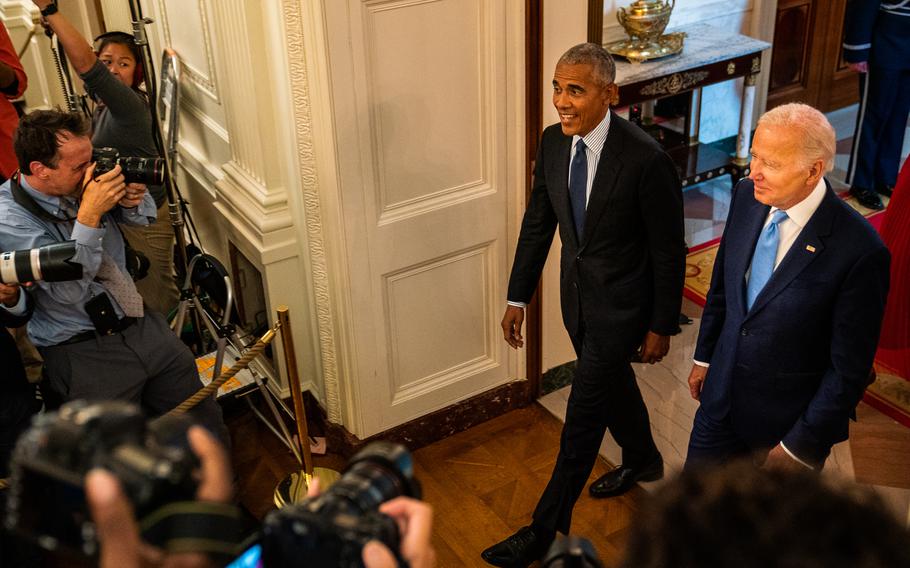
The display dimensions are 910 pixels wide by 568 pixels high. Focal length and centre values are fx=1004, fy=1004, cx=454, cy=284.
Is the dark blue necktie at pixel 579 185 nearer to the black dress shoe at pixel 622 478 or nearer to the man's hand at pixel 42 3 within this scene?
the black dress shoe at pixel 622 478

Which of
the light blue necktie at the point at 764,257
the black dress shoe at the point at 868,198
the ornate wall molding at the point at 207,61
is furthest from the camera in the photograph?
the black dress shoe at the point at 868,198

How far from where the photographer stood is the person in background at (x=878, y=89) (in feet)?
17.5

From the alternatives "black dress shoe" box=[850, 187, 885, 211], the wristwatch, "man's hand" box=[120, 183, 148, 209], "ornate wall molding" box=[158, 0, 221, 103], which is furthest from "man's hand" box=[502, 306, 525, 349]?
"black dress shoe" box=[850, 187, 885, 211]

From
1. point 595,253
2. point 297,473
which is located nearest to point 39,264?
point 297,473

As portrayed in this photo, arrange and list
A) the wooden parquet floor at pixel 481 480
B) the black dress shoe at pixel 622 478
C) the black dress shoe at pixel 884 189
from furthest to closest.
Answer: the black dress shoe at pixel 884 189, the black dress shoe at pixel 622 478, the wooden parquet floor at pixel 481 480

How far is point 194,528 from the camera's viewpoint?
0.99 m

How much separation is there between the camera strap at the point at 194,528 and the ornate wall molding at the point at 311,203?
2209mm

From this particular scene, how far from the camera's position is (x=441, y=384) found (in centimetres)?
372

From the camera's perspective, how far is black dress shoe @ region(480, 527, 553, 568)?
3.10m

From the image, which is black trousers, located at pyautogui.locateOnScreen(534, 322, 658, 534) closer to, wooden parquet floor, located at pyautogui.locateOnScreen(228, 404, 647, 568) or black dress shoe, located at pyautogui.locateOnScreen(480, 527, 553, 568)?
black dress shoe, located at pyautogui.locateOnScreen(480, 527, 553, 568)

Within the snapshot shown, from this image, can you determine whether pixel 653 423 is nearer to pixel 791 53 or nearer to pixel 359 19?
pixel 359 19

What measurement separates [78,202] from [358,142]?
2.78 ft

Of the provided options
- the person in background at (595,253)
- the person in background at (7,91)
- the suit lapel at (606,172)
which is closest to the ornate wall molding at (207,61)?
the person in background at (7,91)

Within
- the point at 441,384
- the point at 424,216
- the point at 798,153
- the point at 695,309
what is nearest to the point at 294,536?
the point at 798,153
